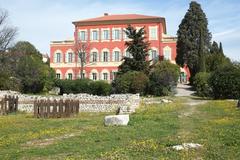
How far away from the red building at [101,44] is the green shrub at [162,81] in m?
29.0

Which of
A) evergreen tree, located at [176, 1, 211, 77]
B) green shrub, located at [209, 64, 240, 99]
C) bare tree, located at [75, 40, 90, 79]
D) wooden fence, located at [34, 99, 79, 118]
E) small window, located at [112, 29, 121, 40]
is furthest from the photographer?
small window, located at [112, 29, 121, 40]

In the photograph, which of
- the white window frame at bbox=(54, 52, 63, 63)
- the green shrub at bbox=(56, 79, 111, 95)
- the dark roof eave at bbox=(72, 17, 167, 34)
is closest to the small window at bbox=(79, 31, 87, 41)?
the dark roof eave at bbox=(72, 17, 167, 34)

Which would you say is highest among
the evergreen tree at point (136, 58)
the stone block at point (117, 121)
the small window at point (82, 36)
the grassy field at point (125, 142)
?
the small window at point (82, 36)

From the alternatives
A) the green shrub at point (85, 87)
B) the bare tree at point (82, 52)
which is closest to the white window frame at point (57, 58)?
the bare tree at point (82, 52)

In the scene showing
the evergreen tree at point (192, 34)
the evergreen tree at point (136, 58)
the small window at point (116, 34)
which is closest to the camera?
the evergreen tree at point (136, 58)

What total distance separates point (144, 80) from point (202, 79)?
280 inches

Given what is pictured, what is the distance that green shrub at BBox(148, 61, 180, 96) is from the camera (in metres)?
52.8

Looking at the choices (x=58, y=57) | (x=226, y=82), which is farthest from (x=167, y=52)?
(x=226, y=82)

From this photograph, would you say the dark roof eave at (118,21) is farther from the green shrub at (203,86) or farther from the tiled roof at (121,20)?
the green shrub at (203,86)

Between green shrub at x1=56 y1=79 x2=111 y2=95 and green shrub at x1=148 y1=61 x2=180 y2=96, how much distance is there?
6.08 metres

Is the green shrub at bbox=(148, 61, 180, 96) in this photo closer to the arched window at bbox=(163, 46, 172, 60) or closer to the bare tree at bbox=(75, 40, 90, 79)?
the arched window at bbox=(163, 46, 172, 60)

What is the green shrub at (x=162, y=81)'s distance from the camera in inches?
2079

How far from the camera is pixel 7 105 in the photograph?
35.5 meters

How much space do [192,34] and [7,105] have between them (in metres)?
44.6
